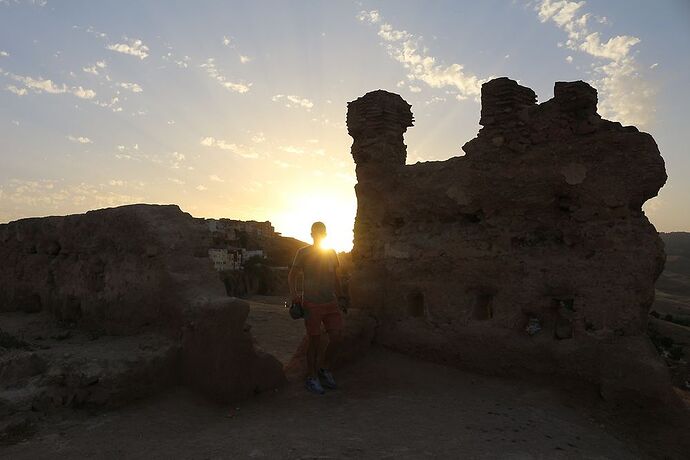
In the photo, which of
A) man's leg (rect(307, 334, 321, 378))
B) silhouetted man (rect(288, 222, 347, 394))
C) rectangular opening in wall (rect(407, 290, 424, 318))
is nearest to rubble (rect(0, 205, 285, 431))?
man's leg (rect(307, 334, 321, 378))

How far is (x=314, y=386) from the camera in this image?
5.34 meters

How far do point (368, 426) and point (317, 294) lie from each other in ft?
5.57

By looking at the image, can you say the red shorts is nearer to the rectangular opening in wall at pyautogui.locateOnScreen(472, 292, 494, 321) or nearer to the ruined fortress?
the ruined fortress

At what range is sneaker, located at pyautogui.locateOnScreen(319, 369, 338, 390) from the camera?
5.52 meters

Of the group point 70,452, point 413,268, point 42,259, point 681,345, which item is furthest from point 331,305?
point 681,345

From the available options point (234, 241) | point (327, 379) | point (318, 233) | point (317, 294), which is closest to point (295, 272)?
point (317, 294)

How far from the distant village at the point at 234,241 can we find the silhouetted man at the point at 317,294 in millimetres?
14449

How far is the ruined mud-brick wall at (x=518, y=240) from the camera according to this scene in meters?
5.24

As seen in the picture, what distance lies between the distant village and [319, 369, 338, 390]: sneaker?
1459 centimetres

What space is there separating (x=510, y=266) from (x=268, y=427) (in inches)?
132

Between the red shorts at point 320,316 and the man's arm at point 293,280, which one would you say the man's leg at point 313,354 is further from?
the man's arm at point 293,280

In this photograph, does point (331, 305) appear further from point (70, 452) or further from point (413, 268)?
point (70, 452)

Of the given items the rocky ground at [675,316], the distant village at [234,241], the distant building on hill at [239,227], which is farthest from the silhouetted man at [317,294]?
the distant building on hill at [239,227]

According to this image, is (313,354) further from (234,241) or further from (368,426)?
(234,241)
